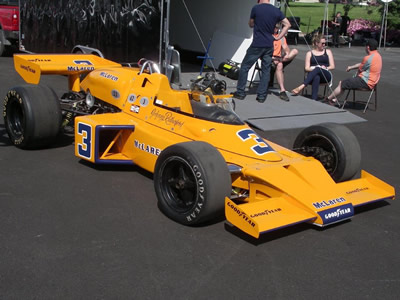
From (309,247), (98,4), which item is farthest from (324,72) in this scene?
(309,247)

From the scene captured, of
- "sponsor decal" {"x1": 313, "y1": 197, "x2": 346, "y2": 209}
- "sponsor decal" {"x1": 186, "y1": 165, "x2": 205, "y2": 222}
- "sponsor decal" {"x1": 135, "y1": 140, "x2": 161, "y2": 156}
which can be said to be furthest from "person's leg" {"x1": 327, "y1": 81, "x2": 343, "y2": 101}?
"sponsor decal" {"x1": 186, "y1": 165, "x2": 205, "y2": 222}

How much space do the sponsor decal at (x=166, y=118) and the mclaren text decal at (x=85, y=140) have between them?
2.32 feet

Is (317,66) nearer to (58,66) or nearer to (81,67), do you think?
(81,67)

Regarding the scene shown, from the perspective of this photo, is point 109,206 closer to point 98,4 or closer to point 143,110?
point 143,110

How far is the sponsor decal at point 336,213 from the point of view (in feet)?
14.2

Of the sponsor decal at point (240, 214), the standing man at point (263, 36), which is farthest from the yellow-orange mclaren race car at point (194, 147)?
the standing man at point (263, 36)

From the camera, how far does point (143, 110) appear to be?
19.0 feet

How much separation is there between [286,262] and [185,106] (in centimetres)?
210

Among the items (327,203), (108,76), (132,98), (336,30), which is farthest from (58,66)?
(336,30)

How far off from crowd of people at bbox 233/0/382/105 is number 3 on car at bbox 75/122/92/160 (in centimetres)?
443

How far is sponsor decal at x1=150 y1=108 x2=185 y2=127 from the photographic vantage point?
536cm

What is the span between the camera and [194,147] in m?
4.40

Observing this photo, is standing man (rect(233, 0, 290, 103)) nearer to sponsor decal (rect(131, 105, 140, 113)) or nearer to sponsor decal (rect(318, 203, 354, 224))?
sponsor decal (rect(131, 105, 140, 113))

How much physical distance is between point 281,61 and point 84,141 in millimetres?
6061
